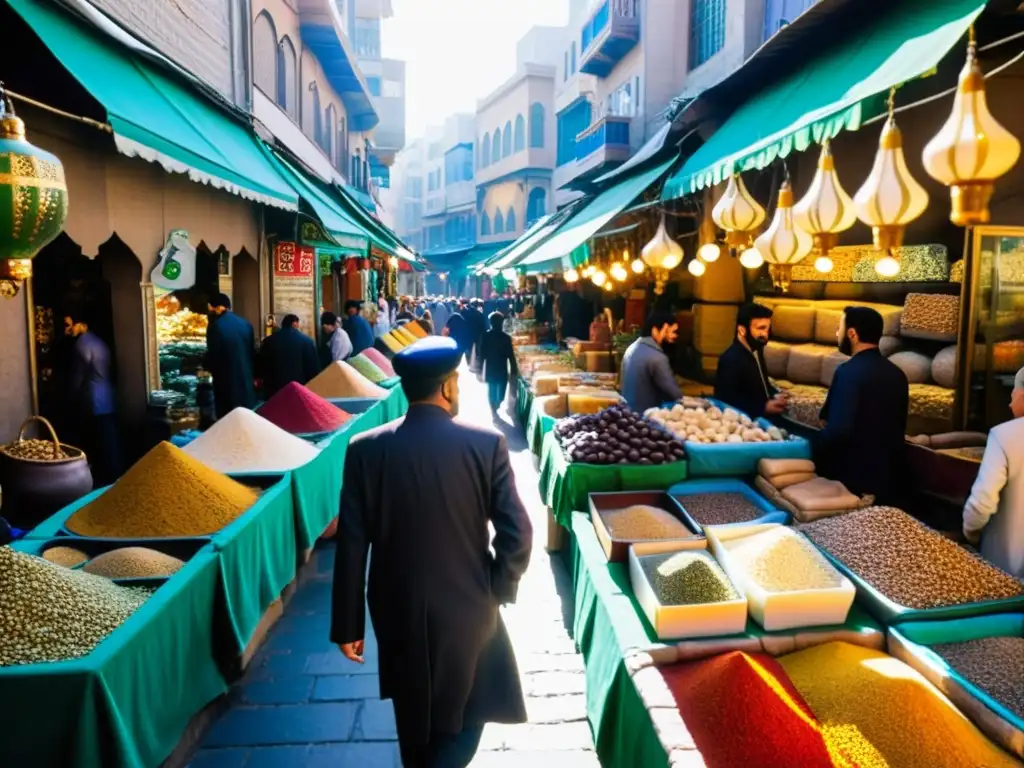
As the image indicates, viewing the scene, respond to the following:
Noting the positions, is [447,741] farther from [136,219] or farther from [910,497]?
[136,219]

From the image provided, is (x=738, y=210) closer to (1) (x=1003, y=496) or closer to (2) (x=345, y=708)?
(1) (x=1003, y=496)

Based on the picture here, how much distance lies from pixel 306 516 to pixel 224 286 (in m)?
6.43

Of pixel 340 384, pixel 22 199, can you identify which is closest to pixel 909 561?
pixel 22 199

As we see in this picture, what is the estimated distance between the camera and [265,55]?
12.3 metres

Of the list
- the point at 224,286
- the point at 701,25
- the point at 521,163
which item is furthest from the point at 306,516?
the point at 521,163

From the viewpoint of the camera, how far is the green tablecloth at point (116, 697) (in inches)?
87.4

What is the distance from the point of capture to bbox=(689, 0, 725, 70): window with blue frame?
1596 cm

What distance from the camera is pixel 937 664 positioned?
2.55 meters

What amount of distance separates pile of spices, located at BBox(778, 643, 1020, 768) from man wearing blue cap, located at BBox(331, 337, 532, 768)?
1072 mm

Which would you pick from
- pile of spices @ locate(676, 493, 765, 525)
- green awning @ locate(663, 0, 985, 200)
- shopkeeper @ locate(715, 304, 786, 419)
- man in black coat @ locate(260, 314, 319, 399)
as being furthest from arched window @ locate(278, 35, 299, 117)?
pile of spices @ locate(676, 493, 765, 525)

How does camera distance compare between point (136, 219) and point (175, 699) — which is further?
point (136, 219)

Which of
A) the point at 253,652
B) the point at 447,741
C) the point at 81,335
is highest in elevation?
the point at 81,335

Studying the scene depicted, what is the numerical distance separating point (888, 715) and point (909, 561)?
3.29 ft

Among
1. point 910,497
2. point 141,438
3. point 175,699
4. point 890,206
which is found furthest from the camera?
point 141,438
